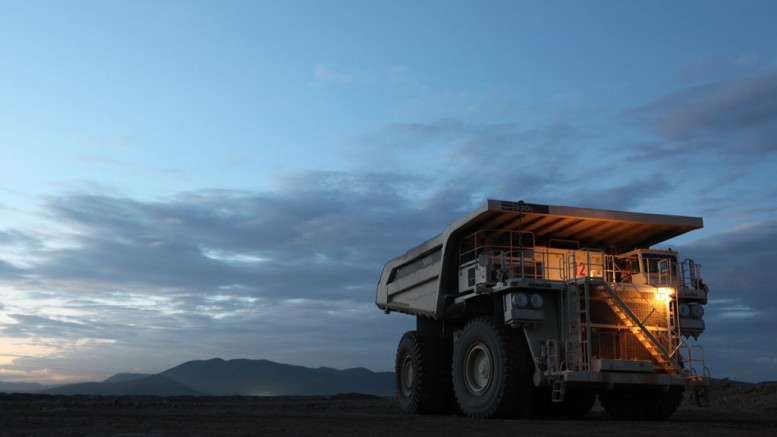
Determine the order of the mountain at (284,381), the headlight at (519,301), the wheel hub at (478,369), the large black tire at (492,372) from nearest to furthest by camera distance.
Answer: the large black tire at (492,372), the headlight at (519,301), the wheel hub at (478,369), the mountain at (284,381)

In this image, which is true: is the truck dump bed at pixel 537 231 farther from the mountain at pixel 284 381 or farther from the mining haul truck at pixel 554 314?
the mountain at pixel 284 381

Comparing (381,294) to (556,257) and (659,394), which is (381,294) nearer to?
(556,257)

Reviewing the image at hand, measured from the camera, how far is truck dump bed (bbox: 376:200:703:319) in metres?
18.3

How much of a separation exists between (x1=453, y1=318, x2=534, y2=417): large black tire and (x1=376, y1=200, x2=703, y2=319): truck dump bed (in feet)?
A: 6.35

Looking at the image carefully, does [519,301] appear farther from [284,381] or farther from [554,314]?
[284,381]

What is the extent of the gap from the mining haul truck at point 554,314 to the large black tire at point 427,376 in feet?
0.10

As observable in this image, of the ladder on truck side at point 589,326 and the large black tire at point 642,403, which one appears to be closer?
the ladder on truck side at point 589,326

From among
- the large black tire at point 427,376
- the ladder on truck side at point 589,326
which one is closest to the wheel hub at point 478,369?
the ladder on truck side at point 589,326

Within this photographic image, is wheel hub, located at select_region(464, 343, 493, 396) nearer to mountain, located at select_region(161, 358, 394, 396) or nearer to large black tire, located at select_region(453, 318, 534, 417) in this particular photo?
large black tire, located at select_region(453, 318, 534, 417)

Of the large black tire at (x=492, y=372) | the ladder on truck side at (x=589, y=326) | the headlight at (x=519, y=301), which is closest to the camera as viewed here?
the ladder on truck side at (x=589, y=326)

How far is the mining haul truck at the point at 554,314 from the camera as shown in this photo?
16578mm

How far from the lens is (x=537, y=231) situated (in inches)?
763

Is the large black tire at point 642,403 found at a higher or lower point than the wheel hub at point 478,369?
lower

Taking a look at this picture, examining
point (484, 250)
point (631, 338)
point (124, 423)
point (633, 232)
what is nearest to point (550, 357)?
point (631, 338)
